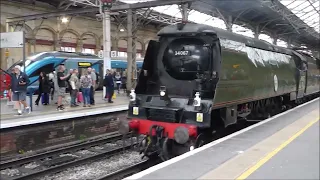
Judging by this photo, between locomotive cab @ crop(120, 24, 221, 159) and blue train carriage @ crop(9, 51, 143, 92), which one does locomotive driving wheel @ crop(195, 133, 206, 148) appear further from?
blue train carriage @ crop(9, 51, 143, 92)

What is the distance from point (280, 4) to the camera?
70.9ft

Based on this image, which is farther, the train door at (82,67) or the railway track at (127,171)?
the train door at (82,67)

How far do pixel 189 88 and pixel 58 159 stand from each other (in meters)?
3.45

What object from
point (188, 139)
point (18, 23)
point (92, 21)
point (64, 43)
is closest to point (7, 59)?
point (18, 23)

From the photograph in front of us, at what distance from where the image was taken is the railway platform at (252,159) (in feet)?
14.9

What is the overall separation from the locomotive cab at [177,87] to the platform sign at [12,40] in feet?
19.5

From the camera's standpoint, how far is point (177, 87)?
23.8ft

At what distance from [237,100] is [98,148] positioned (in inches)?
153

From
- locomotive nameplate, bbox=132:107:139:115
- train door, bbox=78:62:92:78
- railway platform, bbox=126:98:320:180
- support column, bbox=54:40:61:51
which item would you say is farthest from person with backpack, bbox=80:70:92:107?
support column, bbox=54:40:61:51

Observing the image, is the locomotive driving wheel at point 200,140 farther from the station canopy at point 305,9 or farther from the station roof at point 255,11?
the station canopy at point 305,9

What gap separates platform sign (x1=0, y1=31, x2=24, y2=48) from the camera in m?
11.4

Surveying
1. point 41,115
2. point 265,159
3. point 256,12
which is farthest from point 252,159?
point 256,12

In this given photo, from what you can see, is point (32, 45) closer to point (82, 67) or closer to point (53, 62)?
point (82, 67)

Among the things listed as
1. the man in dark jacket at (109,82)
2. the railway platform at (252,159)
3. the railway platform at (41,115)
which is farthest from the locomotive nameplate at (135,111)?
the man in dark jacket at (109,82)
